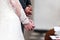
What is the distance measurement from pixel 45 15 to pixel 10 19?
127 cm

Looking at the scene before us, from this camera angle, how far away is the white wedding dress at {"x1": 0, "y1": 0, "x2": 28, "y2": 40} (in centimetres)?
94

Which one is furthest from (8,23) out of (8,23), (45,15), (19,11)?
(45,15)

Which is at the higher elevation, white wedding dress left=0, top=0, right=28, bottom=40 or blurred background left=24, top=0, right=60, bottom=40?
white wedding dress left=0, top=0, right=28, bottom=40

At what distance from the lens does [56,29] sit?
1.54 m

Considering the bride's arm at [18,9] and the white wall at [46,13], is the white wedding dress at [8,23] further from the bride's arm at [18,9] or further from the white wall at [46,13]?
the white wall at [46,13]

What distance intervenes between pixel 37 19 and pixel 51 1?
0.32m

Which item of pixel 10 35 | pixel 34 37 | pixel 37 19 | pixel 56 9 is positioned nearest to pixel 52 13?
pixel 56 9

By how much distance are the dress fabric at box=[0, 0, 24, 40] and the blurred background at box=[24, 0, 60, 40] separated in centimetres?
118

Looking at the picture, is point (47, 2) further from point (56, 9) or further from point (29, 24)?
point (29, 24)

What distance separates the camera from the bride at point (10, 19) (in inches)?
37.1

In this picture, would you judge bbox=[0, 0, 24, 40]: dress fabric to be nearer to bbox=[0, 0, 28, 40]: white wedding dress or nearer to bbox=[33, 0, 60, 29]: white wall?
bbox=[0, 0, 28, 40]: white wedding dress

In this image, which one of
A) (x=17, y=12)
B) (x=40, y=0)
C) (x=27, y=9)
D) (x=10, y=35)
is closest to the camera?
(x=10, y=35)

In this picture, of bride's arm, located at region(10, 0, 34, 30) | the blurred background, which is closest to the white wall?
the blurred background

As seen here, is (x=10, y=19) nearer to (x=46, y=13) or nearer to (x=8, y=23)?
(x=8, y=23)
